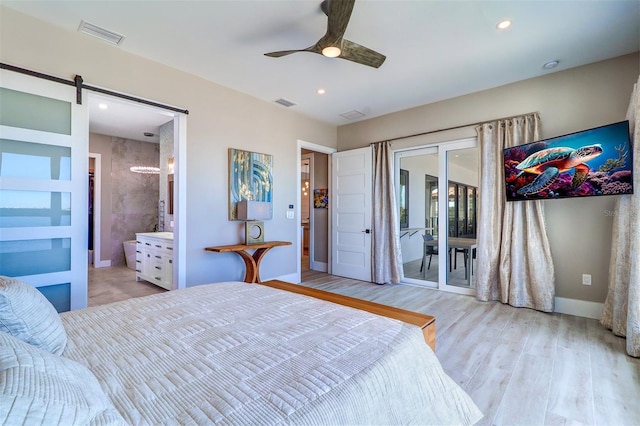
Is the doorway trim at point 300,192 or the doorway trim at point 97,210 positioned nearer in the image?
→ the doorway trim at point 300,192

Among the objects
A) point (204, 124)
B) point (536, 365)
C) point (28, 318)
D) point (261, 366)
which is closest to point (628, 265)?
point (536, 365)

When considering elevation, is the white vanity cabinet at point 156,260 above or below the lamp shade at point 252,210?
below

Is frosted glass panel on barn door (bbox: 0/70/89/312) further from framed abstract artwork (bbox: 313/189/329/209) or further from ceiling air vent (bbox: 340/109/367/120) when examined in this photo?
framed abstract artwork (bbox: 313/189/329/209)

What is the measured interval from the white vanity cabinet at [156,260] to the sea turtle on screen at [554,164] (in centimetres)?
468

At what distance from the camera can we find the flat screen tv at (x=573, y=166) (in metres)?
2.65

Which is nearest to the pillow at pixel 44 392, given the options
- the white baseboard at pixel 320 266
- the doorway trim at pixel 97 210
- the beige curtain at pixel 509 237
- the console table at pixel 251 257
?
the console table at pixel 251 257

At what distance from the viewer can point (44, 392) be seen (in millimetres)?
613

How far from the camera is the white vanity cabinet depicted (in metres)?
4.11

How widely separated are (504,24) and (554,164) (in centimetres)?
159

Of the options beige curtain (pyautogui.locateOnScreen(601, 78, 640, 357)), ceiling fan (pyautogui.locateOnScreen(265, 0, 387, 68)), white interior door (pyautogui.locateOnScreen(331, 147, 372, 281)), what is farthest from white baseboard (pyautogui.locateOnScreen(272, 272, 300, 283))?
beige curtain (pyautogui.locateOnScreen(601, 78, 640, 357))

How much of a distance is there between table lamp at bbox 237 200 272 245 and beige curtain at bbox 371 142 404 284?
190cm

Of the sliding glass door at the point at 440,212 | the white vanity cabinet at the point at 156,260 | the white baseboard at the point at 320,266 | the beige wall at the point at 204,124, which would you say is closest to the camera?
the beige wall at the point at 204,124

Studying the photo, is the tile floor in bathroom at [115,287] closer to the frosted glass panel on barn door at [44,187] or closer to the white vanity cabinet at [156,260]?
the white vanity cabinet at [156,260]

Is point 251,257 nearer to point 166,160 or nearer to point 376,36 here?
point 376,36
